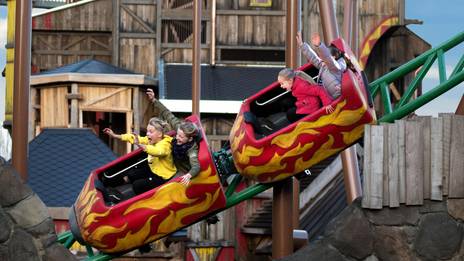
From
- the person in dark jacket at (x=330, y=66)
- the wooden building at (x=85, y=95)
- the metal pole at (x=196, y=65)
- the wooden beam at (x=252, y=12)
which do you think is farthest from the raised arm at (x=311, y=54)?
the wooden beam at (x=252, y=12)

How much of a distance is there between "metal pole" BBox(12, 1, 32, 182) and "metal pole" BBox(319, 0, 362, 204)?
12.0 ft

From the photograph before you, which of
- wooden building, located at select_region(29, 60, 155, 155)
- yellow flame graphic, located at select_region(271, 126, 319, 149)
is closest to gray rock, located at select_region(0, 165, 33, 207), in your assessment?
yellow flame graphic, located at select_region(271, 126, 319, 149)

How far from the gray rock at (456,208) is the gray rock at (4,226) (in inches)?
149

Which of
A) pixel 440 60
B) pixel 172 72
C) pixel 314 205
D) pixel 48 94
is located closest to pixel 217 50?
pixel 172 72

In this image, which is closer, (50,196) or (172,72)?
(50,196)

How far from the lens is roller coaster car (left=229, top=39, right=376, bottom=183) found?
834cm

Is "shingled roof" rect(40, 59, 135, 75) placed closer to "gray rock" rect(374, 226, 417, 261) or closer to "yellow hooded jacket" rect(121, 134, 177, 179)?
"yellow hooded jacket" rect(121, 134, 177, 179)

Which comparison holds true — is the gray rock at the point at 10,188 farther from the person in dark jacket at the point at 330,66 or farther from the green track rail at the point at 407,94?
the person in dark jacket at the point at 330,66

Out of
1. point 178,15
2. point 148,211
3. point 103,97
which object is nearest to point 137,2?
point 178,15

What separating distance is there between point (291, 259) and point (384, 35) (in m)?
15.5

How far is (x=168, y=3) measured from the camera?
70.9 feet

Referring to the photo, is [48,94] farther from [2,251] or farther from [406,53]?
[2,251]

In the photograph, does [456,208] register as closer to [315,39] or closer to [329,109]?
[329,109]

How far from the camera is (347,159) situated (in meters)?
11.1
